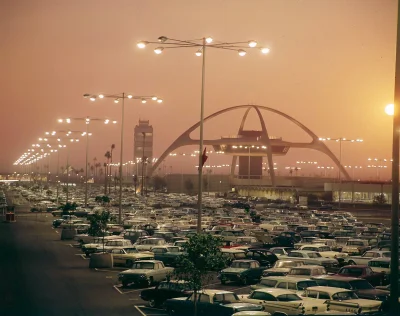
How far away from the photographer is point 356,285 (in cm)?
2284

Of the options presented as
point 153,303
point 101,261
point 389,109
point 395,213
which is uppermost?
point 389,109

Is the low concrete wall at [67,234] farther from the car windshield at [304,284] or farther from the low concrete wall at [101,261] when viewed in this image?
the car windshield at [304,284]

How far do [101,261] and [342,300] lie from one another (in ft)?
46.2

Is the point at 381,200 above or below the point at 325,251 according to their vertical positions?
above

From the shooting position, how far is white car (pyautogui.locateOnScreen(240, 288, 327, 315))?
18969 millimetres

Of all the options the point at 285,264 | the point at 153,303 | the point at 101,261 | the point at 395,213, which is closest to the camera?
the point at 395,213

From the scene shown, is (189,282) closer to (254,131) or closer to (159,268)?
(159,268)

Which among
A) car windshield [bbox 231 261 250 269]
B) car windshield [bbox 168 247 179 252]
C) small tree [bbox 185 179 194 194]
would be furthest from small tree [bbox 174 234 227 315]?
small tree [bbox 185 179 194 194]

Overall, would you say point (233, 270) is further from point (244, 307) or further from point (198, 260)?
point (198, 260)

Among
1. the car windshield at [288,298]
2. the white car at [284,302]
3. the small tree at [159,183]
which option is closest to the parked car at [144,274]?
the white car at [284,302]

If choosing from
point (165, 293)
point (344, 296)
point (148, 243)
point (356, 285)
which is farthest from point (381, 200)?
point (165, 293)

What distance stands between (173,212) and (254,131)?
11171 centimetres

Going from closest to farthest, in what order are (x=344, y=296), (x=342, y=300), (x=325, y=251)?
1. (x=342, y=300)
2. (x=344, y=296)
3. (x=325, y=251)

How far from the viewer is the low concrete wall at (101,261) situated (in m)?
30.6
